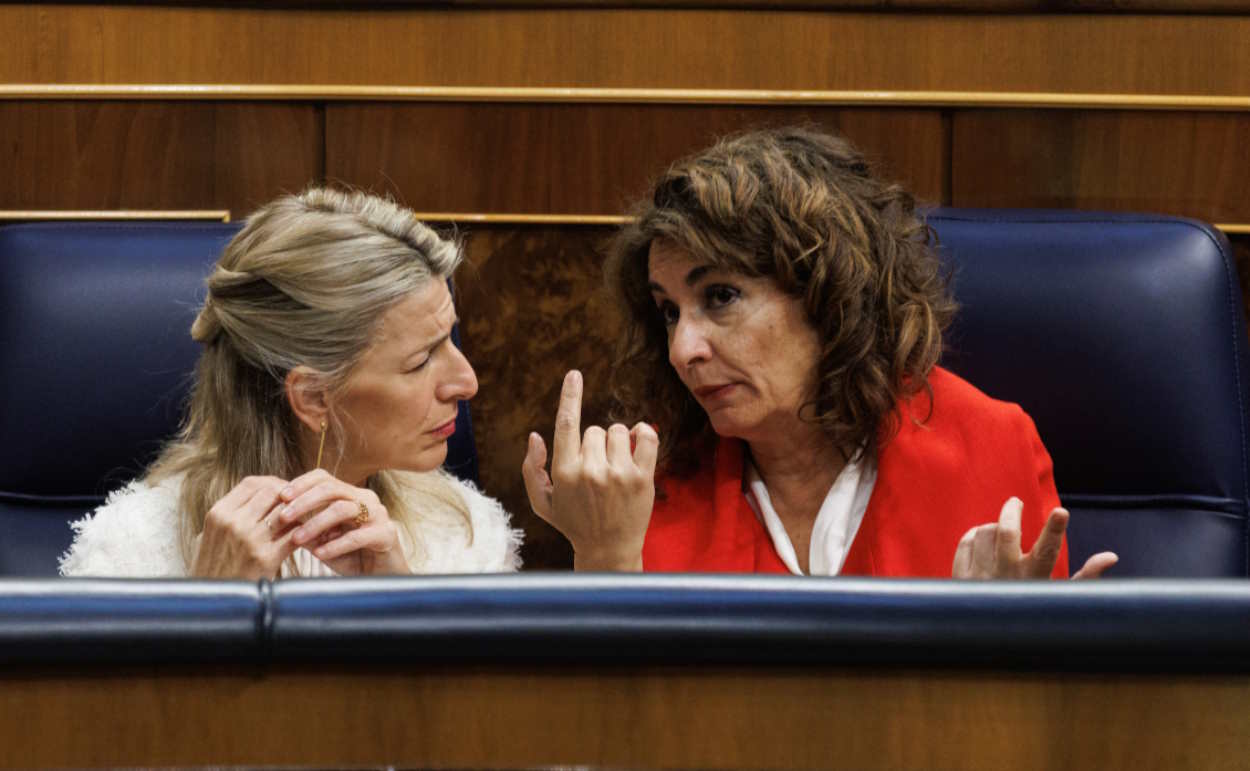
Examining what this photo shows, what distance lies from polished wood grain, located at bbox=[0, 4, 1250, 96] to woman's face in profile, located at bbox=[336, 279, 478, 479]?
621 mm

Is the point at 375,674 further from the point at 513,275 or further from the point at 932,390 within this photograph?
the point at 513,275

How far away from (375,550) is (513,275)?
0.65 meters

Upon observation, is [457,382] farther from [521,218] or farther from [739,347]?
[521,218]

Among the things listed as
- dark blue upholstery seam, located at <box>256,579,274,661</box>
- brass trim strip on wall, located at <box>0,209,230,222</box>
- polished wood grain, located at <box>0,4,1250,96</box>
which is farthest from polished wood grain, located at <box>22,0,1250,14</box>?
dark blue upholstery seam, located at <box>256,579,274,661</box>

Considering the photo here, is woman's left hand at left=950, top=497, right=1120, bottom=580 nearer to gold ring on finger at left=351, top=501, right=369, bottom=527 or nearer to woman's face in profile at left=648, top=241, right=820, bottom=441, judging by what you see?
woman's face in profile at left=648, top=241, right=820, bottom=441

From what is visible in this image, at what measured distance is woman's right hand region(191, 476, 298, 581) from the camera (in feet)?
3.28

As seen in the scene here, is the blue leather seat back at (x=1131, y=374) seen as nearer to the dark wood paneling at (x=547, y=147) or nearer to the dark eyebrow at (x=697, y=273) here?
the dark eyebrow at (x=697, y=273)

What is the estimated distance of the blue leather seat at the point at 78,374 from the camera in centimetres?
125

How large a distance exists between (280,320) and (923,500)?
1.80 ft

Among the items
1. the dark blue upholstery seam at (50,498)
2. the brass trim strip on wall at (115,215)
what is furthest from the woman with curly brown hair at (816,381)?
the brass trim strip on wall at (115,215)

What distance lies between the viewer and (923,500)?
1176 millimetres

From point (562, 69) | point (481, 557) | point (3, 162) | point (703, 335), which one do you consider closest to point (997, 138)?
point (562, 69)

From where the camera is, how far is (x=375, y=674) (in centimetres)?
56

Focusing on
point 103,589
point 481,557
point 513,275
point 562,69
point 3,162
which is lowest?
point 481,557
